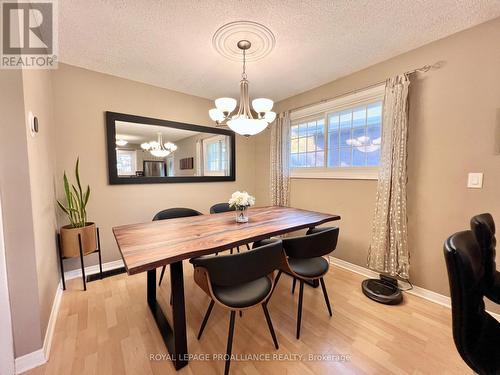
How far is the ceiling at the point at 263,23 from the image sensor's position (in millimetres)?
1477

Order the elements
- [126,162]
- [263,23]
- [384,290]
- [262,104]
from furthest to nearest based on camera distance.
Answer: [126,162], [384,290], [262,104], [263,23]

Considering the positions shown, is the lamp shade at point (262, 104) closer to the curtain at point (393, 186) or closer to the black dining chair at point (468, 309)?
the curtain at point (393, 186)

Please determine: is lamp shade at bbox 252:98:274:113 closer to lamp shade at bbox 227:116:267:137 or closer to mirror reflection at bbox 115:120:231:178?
lamp shade at bbox 227:116:267:137

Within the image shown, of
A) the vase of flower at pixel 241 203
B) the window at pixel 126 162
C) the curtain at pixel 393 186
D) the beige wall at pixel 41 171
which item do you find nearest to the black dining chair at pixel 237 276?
the vase of flower at pixel 241 203

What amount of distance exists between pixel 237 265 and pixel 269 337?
816 millimetres

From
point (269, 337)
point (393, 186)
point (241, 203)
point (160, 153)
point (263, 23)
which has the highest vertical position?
point (263, 23)

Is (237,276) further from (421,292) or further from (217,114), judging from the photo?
(421,292)

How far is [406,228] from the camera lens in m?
2.02

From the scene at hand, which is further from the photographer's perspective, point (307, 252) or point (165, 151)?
point (165, 151)

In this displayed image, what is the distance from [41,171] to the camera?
1.57 m

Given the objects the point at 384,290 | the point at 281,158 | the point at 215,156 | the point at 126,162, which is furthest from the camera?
the point at 215,156

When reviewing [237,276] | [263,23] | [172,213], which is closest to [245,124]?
[263,23]

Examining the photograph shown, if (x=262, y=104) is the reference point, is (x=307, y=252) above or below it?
below

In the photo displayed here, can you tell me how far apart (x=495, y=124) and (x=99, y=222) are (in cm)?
394
